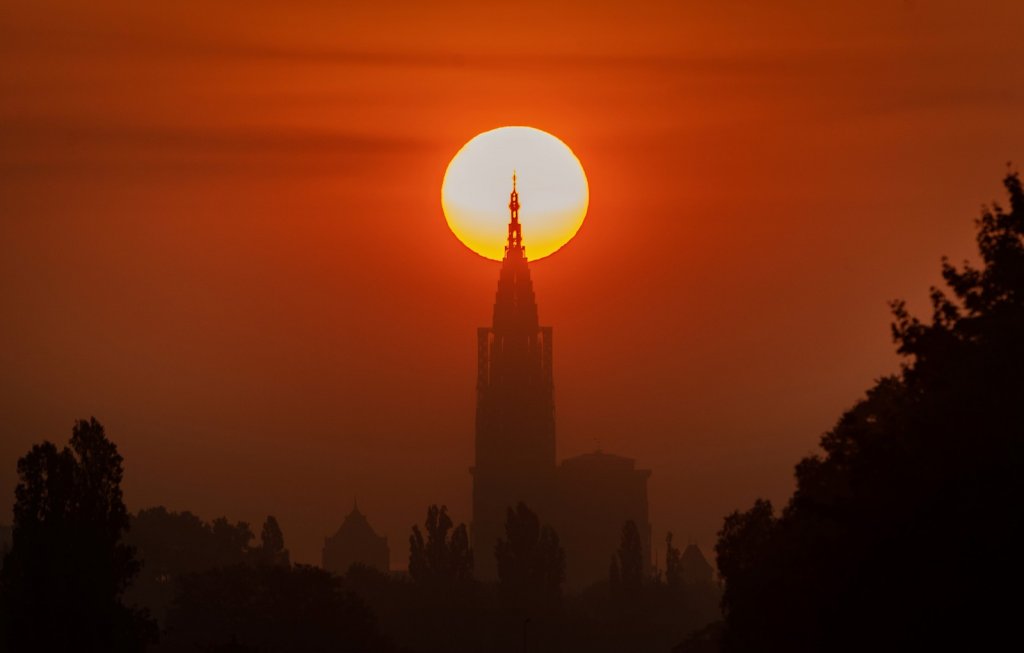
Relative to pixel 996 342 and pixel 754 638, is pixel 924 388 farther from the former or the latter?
pixel 754 638

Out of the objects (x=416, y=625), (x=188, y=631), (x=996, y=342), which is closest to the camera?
(x=996, y=342)

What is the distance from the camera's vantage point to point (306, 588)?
148 metres

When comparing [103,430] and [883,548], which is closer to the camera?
[883,548]

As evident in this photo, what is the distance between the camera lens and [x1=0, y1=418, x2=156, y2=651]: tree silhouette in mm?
82562

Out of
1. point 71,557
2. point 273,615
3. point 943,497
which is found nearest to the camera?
point 943,497

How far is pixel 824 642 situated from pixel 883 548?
5728mm

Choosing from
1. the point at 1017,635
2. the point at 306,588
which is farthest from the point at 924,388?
the point at 306,588

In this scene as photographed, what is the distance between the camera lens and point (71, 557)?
85.1m

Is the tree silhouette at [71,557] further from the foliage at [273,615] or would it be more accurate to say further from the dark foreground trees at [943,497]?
the foliage at [273,615]

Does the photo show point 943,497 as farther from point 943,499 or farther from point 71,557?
point 71,557

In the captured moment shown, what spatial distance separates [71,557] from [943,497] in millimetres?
44074

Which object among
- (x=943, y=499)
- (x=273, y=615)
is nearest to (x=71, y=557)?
(x=943, y=499)

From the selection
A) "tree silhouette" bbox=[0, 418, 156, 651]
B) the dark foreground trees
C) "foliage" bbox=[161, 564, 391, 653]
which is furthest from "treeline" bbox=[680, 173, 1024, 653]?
"foliage" bbox=[161, 564, 391, 653]

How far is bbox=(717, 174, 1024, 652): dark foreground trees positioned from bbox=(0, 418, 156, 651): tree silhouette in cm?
3034
